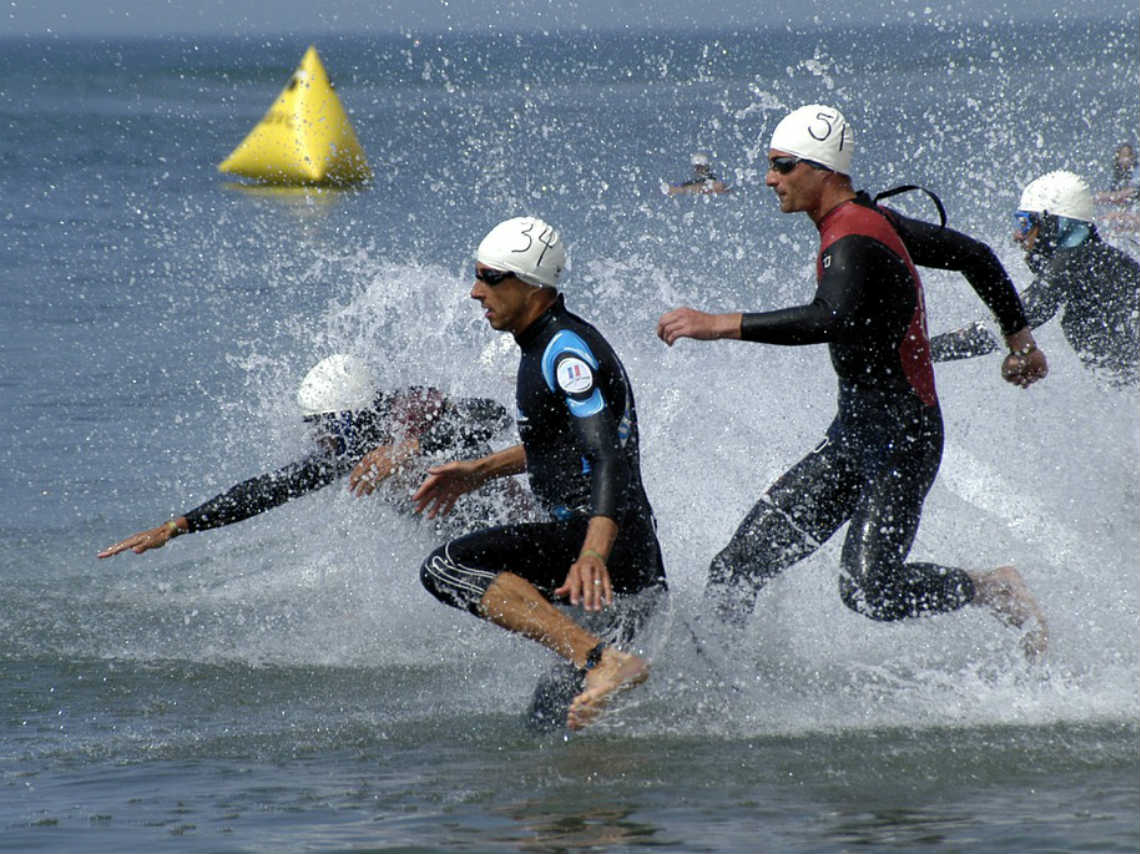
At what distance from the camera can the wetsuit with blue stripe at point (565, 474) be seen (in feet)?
19.0

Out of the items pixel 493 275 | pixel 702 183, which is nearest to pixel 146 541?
pixel 493 275

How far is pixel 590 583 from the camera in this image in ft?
18.1

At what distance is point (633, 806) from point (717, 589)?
1.27 metres

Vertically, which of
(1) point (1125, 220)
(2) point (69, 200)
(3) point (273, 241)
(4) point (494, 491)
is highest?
(2) point (69, 200)

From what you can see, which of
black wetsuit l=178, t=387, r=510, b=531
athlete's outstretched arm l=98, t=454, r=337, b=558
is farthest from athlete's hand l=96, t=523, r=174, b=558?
black wetsuit l=178, t=387, r=510, b=531

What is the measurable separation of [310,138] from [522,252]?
28.7 metres

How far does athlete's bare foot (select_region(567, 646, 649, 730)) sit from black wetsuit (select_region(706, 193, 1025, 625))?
40.2 inches

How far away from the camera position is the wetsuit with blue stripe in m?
5.80

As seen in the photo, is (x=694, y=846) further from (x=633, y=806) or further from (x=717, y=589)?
(x=717, y=589)

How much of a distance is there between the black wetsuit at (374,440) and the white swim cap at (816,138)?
6.39ft

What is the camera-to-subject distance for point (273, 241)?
91.4 feet

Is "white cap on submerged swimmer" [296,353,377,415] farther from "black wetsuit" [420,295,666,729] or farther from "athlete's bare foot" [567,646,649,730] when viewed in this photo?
"athlete's bare foot" [567,646,649,730]

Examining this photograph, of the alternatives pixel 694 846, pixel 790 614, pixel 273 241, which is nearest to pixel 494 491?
pixel 790 614

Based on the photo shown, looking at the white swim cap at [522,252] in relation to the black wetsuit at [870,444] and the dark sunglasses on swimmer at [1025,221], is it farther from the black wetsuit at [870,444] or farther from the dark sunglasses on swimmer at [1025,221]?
the dark sunglasses on swimmer at [1025,221]
